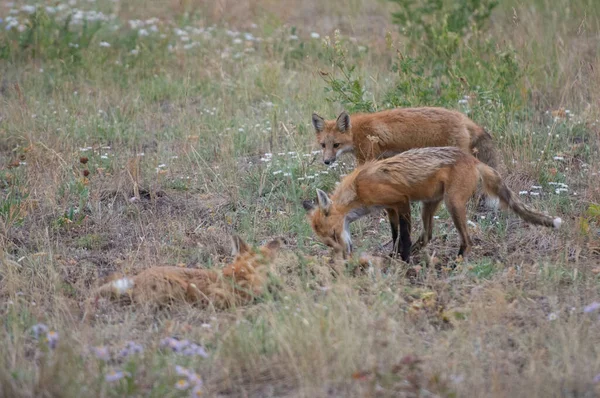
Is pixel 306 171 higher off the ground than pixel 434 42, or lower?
lower

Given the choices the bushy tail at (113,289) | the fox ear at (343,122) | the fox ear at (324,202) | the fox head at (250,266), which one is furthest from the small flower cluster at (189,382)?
the fox ear at (343,122)

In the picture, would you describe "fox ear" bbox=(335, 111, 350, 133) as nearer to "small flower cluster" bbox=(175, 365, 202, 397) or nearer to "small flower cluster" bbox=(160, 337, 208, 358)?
"small flower cluster" bbox=(160, 337, 208, 358)

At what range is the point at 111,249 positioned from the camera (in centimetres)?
800

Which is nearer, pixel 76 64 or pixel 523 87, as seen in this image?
pixel 523 87

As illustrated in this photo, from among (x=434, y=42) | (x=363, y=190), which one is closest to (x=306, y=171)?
(x=363, y=190)

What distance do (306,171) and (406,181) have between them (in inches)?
A: 93.9

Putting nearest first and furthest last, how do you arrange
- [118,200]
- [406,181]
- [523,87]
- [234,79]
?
[406,181] → [118,200] → [523,87] → [234,79]

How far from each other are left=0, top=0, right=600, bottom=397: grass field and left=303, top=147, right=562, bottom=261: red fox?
1.19ft

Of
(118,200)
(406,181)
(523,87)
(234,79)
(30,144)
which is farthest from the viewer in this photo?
(234,79)

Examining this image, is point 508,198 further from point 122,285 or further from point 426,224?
point 122,285

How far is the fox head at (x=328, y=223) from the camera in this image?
7.36 m

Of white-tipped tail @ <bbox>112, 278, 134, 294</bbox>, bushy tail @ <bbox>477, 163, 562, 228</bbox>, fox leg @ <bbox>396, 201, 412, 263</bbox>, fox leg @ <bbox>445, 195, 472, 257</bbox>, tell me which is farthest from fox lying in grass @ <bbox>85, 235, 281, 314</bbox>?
bushy tail @ <bbox>477, 163, 562, 228</bbox>

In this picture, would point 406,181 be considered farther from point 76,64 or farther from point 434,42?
point 76,64

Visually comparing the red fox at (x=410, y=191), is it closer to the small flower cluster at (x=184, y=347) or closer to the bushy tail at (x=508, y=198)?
the bushy tail at (x=508, y=198)
